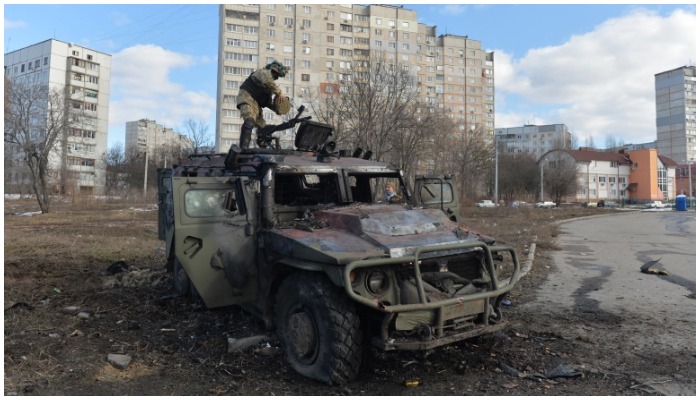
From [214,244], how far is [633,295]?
6182mm

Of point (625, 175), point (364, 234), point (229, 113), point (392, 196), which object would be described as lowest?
point (364, 234)

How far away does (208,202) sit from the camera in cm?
491

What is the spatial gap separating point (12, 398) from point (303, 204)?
288cm

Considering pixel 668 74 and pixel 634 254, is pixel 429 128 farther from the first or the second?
pixel 668 74

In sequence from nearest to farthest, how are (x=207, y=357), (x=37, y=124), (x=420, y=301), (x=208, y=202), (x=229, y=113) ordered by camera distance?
(x=420, y=301) < (x=207, y=357) < (x=208, y=202) < (x=37, y=124) < (x=229, y=113)

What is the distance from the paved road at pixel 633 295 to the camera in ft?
16.6

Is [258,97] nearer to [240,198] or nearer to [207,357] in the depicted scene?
[240,198]

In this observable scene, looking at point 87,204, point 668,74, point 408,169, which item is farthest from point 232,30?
point 668,74

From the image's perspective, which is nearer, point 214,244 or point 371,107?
point 214,244

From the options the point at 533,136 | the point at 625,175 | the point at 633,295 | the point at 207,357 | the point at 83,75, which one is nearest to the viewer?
the point at 207,357

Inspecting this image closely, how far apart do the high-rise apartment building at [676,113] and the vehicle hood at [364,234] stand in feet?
197

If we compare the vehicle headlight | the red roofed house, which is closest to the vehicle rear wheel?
the vehicle headlight

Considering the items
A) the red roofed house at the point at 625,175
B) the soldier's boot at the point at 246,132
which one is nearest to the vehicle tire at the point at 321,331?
the soldier's boot at the point at 246,132

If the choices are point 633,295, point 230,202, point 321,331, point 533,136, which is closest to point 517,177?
point 633,295
